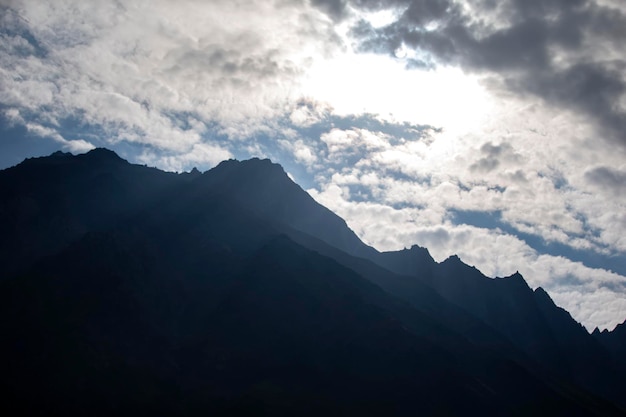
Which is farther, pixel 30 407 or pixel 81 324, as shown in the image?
pixel 81 324

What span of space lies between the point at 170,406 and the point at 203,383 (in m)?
24.1

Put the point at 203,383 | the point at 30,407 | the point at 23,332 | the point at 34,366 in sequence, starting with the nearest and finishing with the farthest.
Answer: the point at 30,407 → the point at 34,366 → the point at 23,332 → the point at 203,383

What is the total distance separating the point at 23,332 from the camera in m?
180

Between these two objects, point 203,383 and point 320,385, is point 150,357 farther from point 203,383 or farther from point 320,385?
point 320,385

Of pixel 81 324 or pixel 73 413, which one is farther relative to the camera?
pixel 81 324

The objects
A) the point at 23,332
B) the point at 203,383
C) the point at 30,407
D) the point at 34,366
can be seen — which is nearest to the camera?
the point at 30,407

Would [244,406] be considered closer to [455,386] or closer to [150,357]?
[150,357]

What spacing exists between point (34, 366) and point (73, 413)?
25574mm

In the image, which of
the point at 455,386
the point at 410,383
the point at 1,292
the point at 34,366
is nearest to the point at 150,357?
the point at 34,366

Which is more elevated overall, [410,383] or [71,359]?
[410,383]

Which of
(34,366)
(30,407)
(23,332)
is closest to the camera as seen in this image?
(30,407)

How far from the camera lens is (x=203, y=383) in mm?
191250

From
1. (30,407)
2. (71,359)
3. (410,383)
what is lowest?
Result: (30,407)

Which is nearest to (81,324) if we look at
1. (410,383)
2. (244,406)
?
(244,406)
